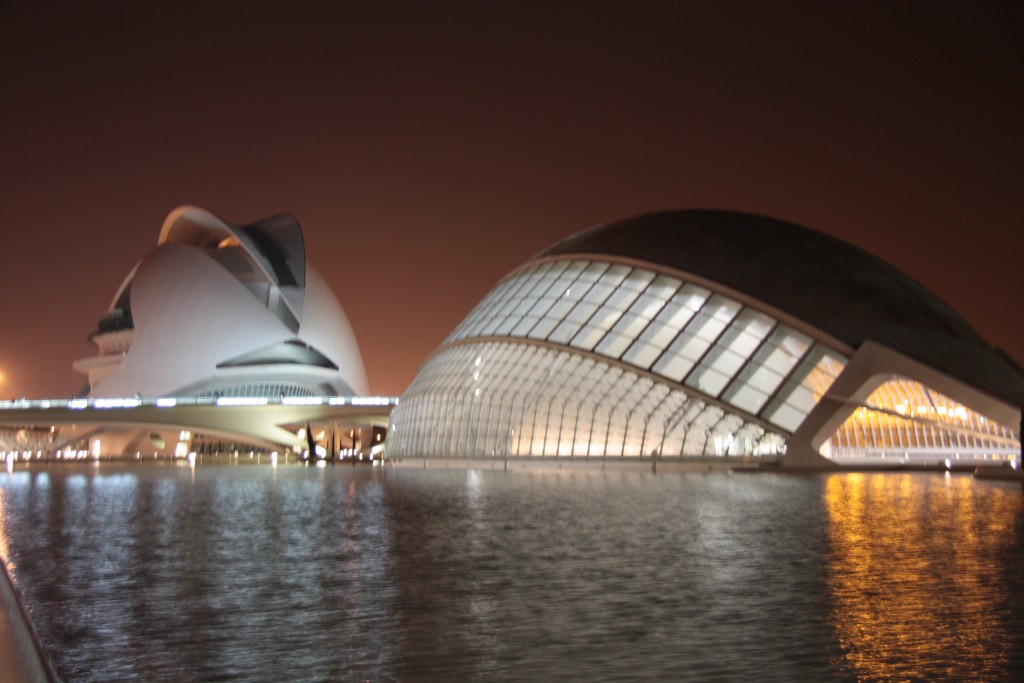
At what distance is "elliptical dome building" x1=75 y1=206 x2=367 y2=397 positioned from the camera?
7600cm

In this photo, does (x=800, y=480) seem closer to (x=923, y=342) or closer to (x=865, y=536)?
(x=923, y=342)

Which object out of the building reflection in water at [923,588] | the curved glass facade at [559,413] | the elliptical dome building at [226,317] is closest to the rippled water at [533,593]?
the building reflection in water at [923,588]

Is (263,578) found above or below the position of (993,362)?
below

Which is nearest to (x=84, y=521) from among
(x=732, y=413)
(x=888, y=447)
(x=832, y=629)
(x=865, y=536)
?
(x=865, y=536)

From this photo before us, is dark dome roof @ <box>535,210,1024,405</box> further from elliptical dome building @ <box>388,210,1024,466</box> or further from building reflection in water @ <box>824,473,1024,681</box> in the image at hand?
building reflection in water @ <box>824,473,1024,681</box>

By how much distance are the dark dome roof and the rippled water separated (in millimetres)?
17250

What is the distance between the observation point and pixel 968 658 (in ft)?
18.2

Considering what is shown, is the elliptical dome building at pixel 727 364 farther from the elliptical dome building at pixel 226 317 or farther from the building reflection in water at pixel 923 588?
the elliptical dome building at pixel 226 317

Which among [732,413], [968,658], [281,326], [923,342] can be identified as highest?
[281,326]

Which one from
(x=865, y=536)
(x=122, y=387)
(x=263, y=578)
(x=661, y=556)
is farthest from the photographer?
(x=122, y=387)

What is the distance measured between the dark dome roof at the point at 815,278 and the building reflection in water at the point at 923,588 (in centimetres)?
1696

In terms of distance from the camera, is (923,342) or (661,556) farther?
(923,342)

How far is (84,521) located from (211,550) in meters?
5.16

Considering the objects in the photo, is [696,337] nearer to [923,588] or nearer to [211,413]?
[923,588]
